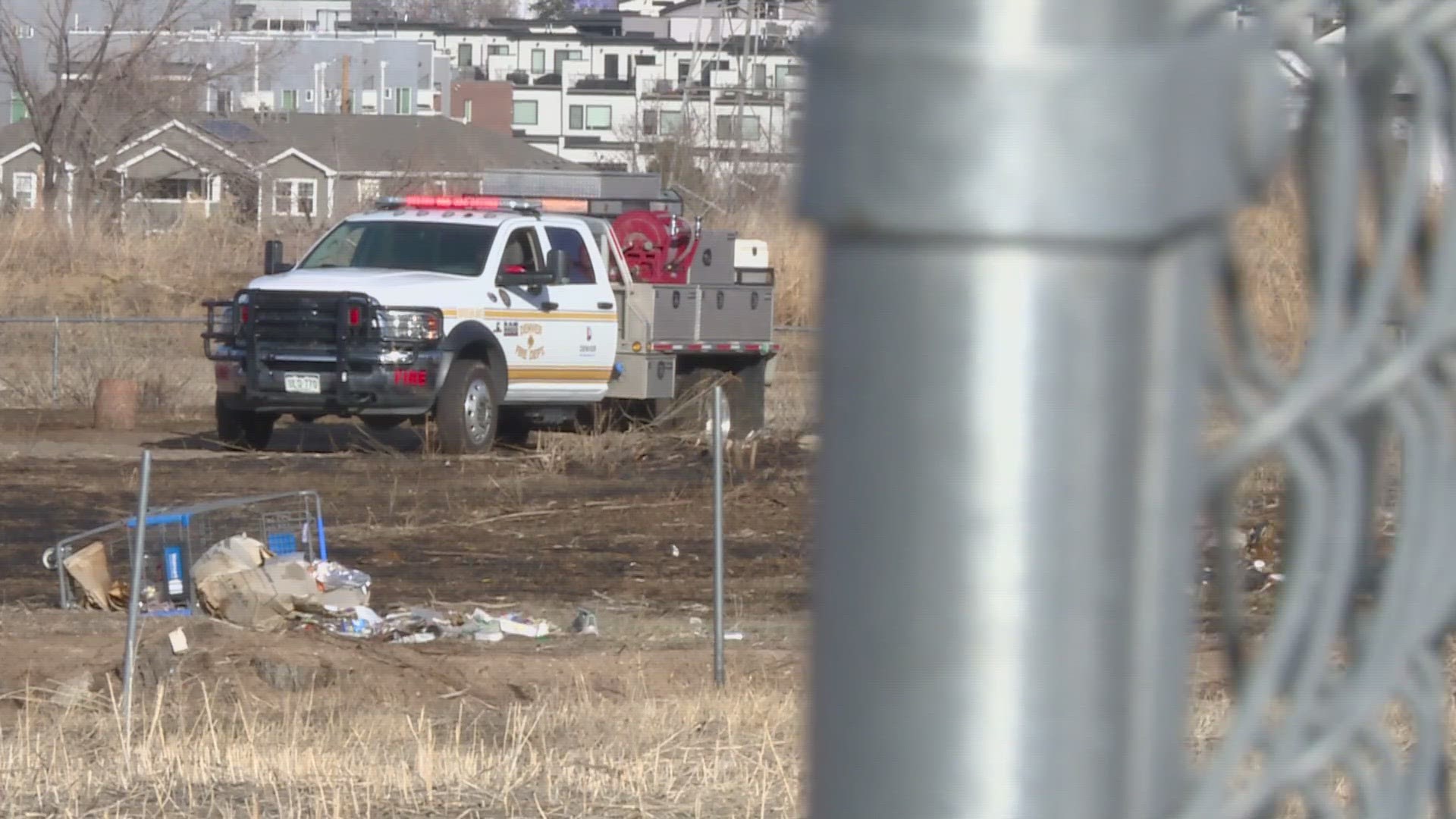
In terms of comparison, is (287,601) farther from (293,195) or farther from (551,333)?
(293,195)

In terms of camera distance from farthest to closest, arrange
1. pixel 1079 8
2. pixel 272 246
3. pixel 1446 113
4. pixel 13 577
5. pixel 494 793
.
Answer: pixel 272 246 → pixel 13 577 → pixel 494 793 → pixel 1446 113 → pixel 1079 8

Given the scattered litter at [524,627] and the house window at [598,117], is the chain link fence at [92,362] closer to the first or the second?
the scattered litter at [524,627]

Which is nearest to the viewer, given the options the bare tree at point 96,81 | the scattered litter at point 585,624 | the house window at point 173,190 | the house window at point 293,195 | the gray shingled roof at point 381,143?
the scattered litter at point 585,624

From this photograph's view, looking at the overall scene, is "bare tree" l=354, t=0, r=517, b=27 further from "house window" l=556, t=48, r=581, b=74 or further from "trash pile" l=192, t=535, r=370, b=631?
"trash pile" l=192, t=535, r=370, b=631

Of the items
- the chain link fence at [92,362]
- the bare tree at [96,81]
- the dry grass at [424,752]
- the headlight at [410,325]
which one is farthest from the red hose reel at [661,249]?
the bare tree at [96,81]

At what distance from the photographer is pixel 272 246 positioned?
18.4 metres

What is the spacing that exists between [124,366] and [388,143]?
34.1 m

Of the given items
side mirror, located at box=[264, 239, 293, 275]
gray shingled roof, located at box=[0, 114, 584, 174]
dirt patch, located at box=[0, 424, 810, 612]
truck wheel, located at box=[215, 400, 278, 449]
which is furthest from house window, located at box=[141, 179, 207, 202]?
dirt patch, located at box=[0, 424, 810, 612]

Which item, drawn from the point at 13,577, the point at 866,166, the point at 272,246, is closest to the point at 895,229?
the point at 866,166

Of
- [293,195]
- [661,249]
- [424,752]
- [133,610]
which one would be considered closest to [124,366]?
[661,249]

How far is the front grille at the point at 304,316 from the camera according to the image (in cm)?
1664

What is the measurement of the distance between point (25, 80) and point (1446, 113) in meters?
42.7

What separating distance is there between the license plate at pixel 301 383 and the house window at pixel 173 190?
32942mm

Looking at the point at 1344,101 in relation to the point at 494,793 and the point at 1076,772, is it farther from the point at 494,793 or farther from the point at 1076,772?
the point at 494,793
